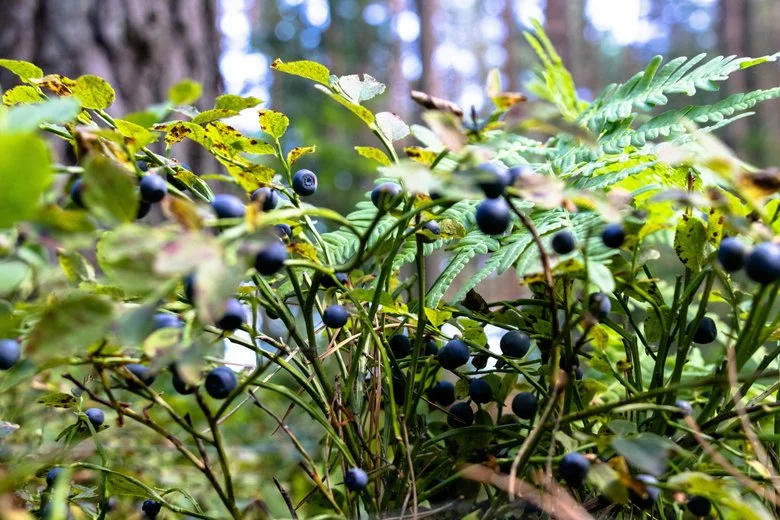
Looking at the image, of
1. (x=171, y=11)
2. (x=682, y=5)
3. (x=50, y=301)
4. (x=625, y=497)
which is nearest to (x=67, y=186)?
(x=50, y=301)

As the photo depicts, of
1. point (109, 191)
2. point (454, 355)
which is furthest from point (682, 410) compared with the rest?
point (109, 191)

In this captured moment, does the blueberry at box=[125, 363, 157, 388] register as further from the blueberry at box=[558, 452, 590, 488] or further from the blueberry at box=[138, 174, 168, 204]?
the blueberry at box=[558, 452, 590, 488]

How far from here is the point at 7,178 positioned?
0.31 meters

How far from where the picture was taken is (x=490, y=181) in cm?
40

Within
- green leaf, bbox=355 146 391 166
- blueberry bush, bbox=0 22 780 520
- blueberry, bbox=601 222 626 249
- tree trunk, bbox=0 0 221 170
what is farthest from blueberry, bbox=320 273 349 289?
tree trunk, bbox=0 0 221 170

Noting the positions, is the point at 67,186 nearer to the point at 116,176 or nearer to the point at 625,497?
the point at 116,176

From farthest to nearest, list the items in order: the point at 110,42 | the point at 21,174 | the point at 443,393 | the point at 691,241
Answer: the point at 110,42 → the point at 443,393 → the point at 691,241 → the point at 21,174

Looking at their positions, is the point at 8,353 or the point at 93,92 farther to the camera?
the point at 93,92

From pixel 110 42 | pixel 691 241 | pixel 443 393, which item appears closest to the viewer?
pixel 691 241

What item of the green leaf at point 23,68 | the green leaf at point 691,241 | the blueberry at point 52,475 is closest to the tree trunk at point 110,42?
the green leaf at point 23,68

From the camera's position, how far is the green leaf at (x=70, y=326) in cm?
32

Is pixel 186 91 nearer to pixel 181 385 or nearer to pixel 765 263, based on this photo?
pixel 181 385

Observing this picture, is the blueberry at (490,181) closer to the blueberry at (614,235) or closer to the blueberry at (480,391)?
the blueberry at (614,235)

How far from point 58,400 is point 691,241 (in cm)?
50
